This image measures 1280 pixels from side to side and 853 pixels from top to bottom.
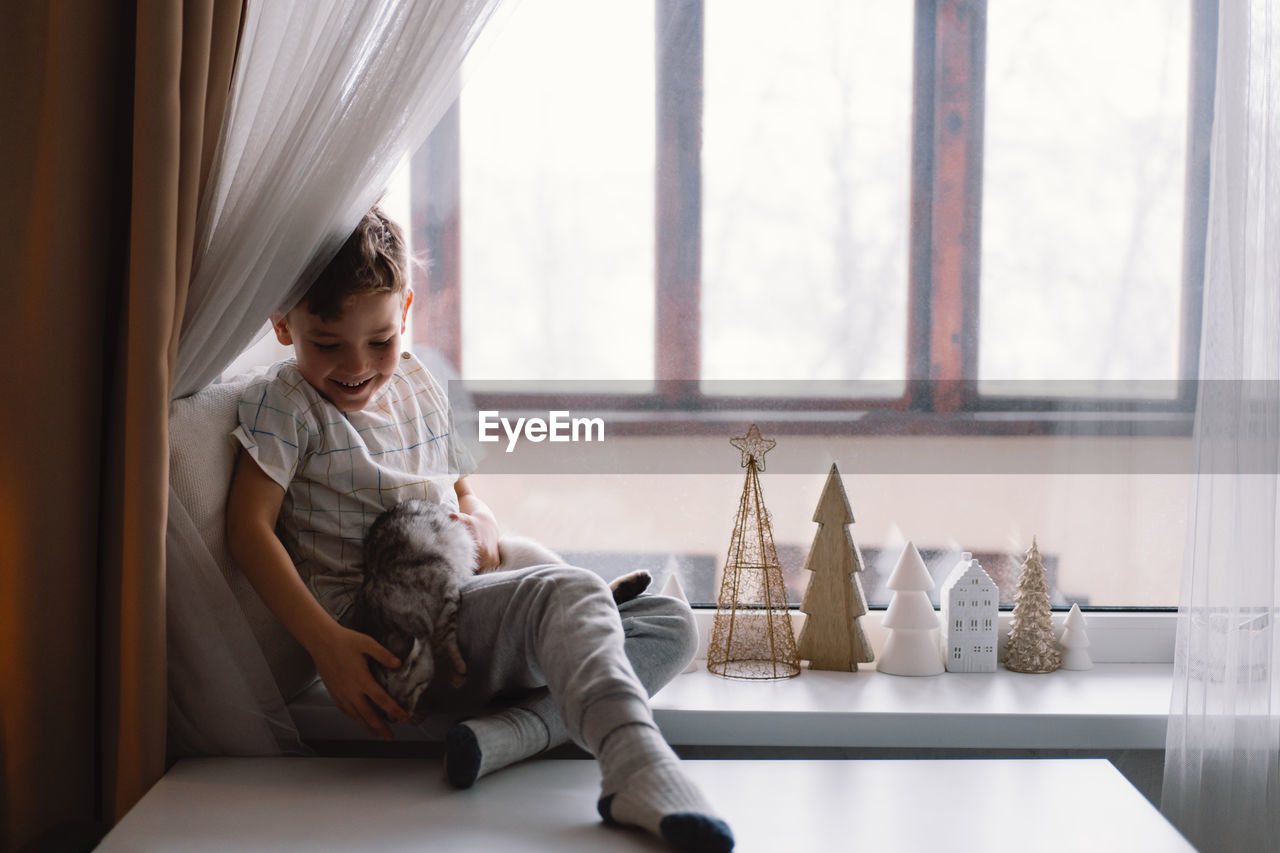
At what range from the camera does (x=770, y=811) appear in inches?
44.5

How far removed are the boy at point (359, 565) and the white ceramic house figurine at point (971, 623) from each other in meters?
0.48

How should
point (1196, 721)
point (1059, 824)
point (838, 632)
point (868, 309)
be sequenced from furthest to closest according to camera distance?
1. point (868, 309)
2. point (838, 632)
3. point (1196, 721)
4. point (1059, 824)

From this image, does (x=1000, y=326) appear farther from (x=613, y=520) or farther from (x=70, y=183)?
(x=70, y=183)

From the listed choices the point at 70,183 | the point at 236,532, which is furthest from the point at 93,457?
the point at 70,183

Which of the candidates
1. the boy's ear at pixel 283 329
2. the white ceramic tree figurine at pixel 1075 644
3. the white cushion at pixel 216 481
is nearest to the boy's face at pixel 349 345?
the boy's ear at pixel 283 329

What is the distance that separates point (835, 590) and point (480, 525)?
22.0 inches

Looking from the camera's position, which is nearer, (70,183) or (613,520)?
(70,183)

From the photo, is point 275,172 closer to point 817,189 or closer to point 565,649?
point 565,649

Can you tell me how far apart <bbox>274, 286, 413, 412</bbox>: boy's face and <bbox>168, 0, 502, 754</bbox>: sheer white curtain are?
2.5 inches

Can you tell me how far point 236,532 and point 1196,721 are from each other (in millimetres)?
1259

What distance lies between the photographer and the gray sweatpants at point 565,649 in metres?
1.09

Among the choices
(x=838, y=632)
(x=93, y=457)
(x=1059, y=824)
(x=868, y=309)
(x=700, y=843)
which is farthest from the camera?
(x=868, y=309)

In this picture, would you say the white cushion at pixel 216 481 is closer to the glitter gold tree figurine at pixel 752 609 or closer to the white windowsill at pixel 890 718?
the white windowsill at pixel 890 718

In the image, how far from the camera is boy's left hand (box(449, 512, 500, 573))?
1.45 m
